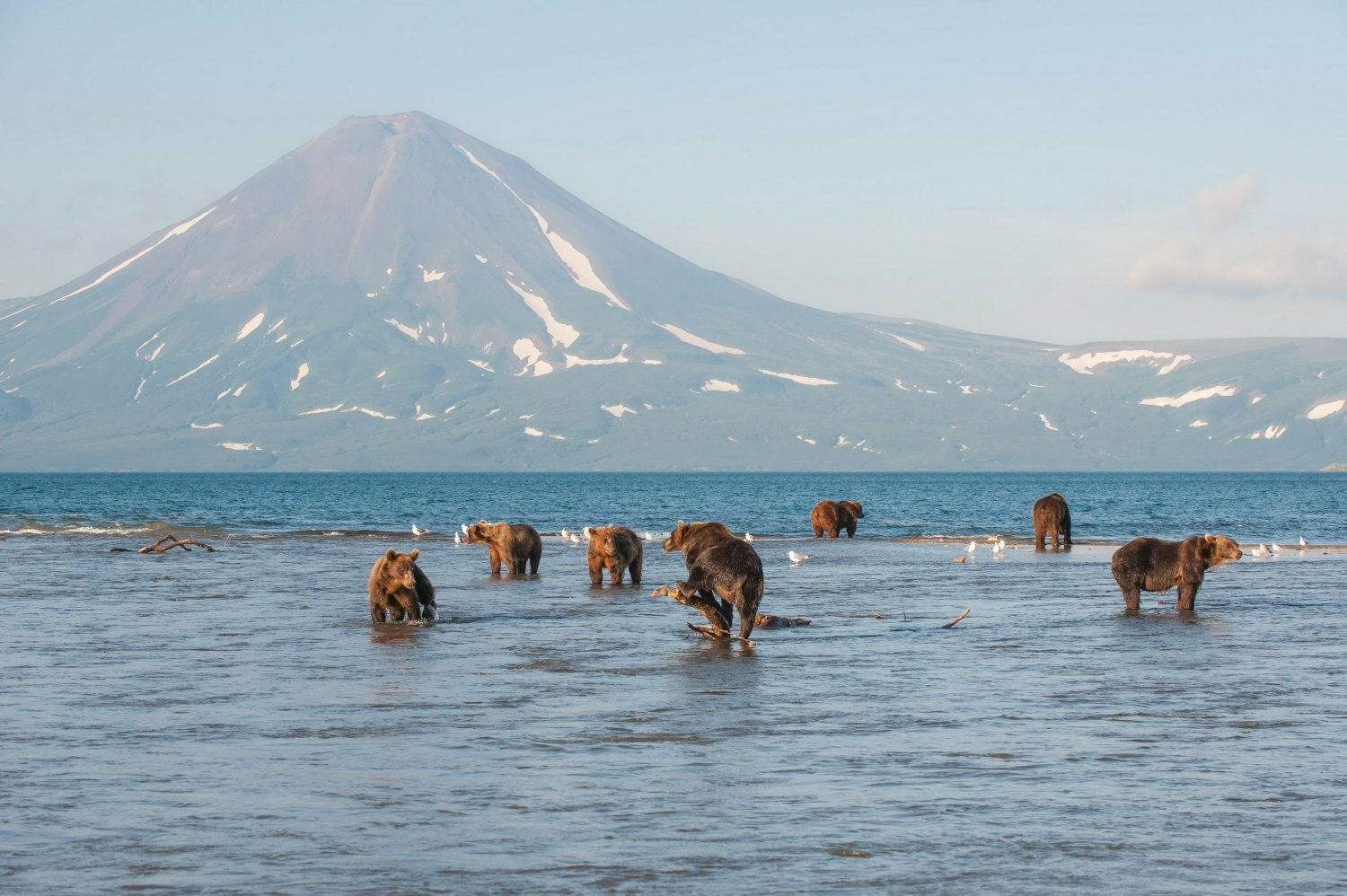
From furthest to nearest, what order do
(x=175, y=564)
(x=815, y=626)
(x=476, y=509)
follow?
(x=476, y=509)
(x=175, y=564)
(x=815, y=626)

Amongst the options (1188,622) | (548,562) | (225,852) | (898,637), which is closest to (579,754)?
(225,852)

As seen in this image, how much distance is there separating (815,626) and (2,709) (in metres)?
11.4

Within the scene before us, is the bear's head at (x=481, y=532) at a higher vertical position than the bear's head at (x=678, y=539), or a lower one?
lower

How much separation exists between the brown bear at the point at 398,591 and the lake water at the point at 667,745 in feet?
2.06

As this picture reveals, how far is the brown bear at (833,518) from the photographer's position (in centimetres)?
5544

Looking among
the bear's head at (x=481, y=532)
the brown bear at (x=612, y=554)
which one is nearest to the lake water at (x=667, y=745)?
the brown bear at (x=612, y=554)

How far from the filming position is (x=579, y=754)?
1307 centimetres

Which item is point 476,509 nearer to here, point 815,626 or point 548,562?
point 548,562

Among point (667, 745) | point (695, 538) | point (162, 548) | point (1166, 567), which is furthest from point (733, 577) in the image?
point (162, 548)

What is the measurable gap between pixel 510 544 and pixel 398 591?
35.3ft

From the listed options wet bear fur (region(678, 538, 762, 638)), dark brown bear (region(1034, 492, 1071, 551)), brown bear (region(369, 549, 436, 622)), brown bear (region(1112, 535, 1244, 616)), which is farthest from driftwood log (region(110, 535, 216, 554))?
brown bear (region(1112, 535, 1244, 616))

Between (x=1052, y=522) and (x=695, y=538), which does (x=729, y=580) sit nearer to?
(x=695, y=538)

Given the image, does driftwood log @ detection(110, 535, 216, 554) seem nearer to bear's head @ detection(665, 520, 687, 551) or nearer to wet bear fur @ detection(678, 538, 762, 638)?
bear's head @ detection(665, 520, 687, 551)

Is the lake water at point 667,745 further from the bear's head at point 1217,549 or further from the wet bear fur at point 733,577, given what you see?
the bear's head at point 1217,549
